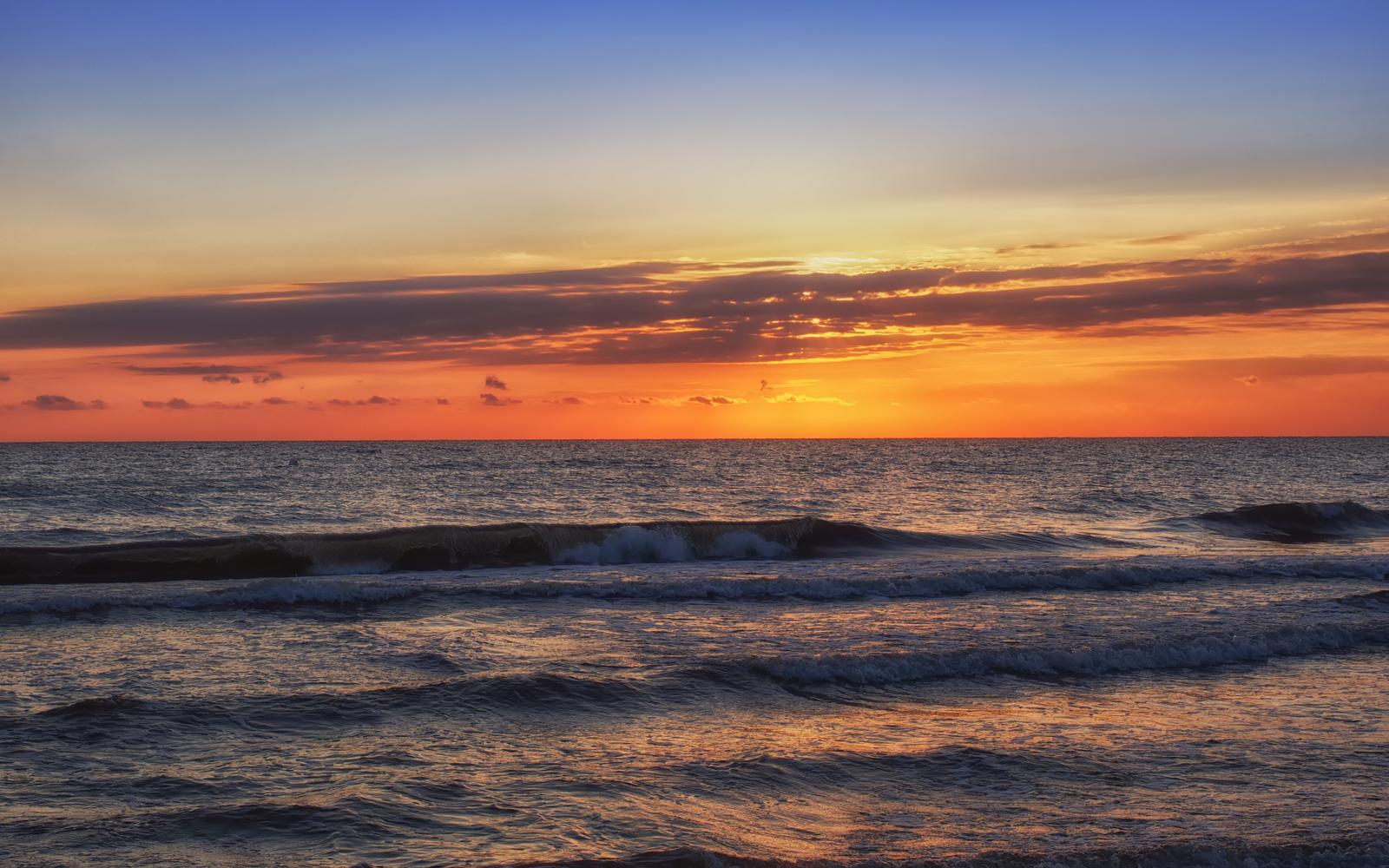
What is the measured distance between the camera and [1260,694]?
12.1 meters

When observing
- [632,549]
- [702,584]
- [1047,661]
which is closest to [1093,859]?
[1047,661]

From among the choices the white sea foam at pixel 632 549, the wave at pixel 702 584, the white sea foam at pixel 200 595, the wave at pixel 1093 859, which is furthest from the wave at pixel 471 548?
the wave at pixel 1093 859

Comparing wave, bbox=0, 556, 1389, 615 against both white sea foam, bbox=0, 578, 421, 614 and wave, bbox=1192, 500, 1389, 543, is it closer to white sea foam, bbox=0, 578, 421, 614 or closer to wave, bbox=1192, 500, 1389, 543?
white sea foam, bbox=0, 578, 421, 614

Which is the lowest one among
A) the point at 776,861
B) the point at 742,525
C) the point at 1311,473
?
the point at 1311,473

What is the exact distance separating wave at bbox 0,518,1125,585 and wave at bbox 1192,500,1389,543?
26.5ft

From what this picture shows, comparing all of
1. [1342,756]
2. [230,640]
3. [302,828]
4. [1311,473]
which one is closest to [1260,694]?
[1342,756]

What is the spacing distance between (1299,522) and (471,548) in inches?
1224

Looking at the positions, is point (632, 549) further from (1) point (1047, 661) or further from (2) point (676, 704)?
(2) point (676, 704)

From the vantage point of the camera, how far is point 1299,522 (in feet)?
121

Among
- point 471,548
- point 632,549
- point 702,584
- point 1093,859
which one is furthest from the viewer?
point 632,549

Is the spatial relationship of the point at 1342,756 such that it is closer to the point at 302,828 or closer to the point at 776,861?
the point at 776,861

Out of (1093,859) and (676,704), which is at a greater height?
(1093,859)

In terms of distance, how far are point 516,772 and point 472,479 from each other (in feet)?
174

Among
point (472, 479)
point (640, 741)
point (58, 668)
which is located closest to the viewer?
point (640, 741)
